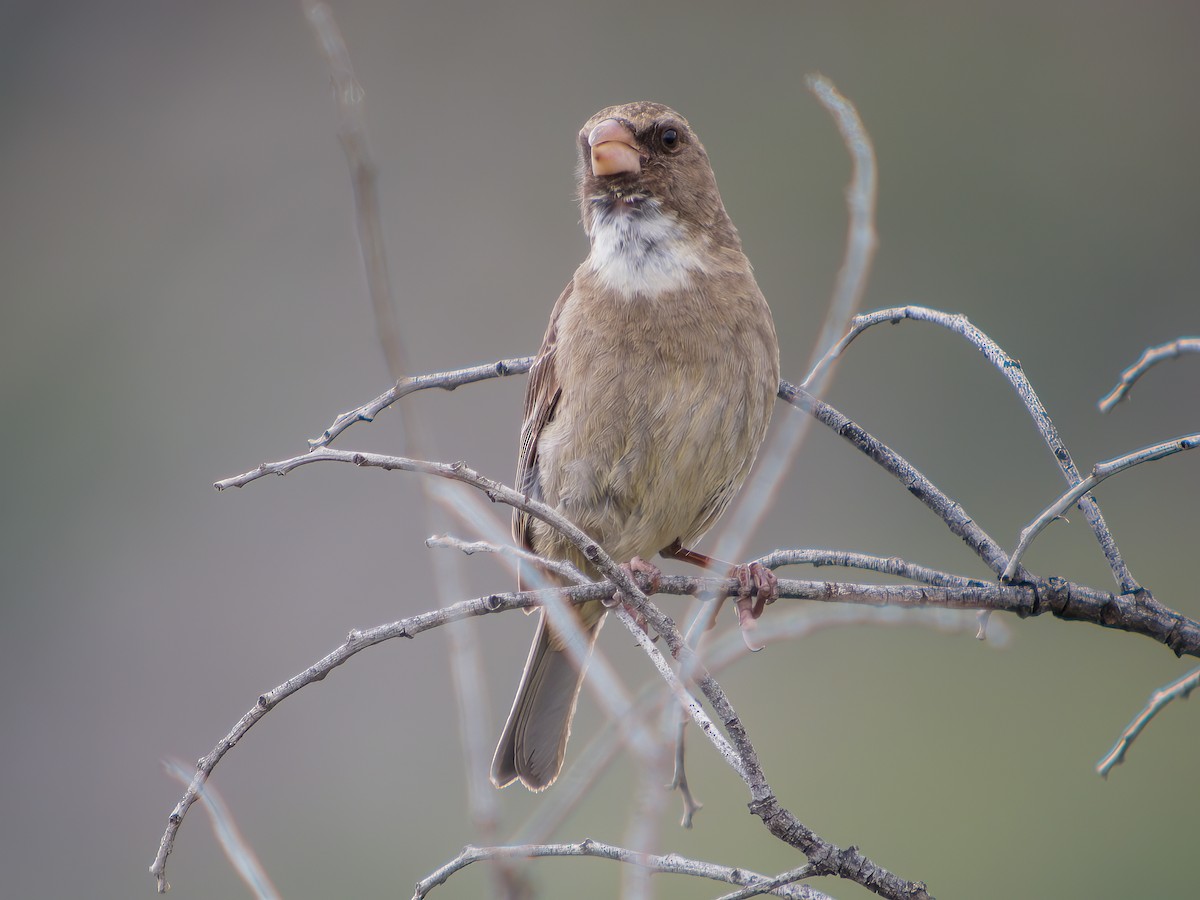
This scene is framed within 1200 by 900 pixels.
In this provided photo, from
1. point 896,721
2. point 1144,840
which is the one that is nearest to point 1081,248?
point 896,721

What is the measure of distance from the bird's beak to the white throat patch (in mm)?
125

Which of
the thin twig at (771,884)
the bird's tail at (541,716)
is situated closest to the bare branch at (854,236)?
the thin twig at (771,884)

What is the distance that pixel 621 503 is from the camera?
10.0ft

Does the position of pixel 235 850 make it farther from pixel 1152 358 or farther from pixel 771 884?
pixel 1152 358

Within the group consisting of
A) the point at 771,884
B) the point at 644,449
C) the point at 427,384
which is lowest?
the point at 771,884

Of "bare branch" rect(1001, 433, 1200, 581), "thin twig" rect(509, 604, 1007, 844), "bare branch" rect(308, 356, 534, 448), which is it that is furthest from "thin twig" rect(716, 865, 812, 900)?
"bare branch" rect(308, 356, 534, 448)

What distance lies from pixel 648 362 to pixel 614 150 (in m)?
0.53

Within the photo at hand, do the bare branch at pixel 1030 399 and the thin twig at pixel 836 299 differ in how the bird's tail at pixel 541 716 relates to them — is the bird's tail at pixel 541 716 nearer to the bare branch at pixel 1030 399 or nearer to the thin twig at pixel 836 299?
the bare branch at pixel 1030 399

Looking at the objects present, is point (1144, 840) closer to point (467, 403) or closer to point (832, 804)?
point (832, 804)

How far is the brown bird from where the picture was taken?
2.99m

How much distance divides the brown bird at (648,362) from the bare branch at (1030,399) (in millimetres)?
724

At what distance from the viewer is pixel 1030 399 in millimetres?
2033

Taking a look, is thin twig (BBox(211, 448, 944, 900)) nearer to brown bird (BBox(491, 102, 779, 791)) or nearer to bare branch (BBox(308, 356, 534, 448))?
bare branch (BBox(308, 356, 534, 448))

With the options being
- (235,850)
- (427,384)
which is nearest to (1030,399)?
(427,384)
